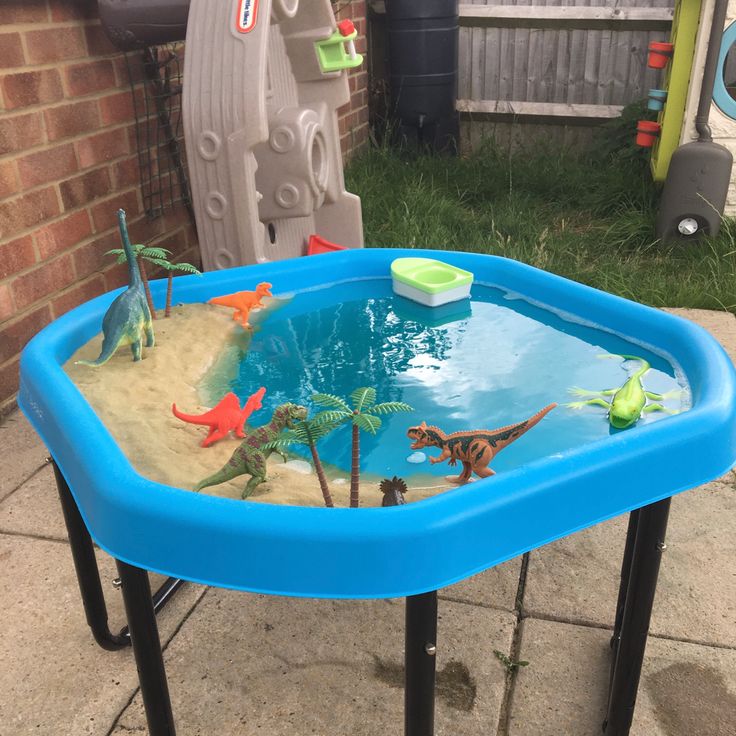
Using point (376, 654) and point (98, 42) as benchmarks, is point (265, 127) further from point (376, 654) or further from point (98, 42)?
point (376, 654)

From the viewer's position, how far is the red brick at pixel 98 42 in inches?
102

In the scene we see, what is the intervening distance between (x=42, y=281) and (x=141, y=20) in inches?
34.9

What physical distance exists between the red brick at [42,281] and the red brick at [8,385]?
18 cm

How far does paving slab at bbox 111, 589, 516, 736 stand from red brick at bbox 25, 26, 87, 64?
66.7 inches

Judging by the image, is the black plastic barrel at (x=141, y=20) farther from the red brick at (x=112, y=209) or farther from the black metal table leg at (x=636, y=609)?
the black metal table leg at (x=636, y=609)

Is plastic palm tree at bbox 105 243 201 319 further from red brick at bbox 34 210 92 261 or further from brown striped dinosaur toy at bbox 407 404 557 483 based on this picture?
red brick at bbox 34 210 92 261

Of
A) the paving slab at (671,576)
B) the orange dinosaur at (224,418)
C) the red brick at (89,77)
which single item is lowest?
the paving slab at (671,576)

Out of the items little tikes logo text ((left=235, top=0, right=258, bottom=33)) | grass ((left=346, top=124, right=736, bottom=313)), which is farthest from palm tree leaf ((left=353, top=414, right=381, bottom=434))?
grass ((left=346, top=124, right=736, bottom=313))

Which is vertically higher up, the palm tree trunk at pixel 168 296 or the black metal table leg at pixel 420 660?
the palm tree trunk at pixel 168 296

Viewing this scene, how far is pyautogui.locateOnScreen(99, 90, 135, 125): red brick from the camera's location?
2.70 m

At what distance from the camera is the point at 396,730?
1405 mm

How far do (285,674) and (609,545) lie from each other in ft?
2.78

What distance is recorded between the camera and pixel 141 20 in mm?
2514

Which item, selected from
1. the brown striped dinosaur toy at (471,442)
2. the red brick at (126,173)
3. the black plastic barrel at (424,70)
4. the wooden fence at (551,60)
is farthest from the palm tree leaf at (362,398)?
the wooden fence at (551,60)
